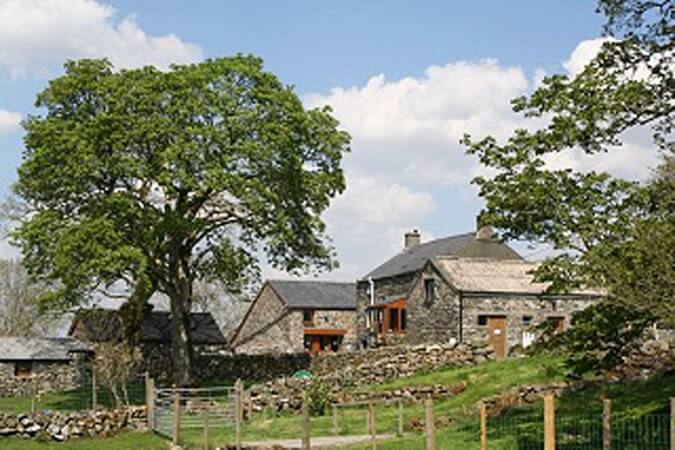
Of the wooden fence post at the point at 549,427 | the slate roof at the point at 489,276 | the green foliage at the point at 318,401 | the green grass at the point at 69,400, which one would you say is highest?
the slate roof at the point at 489,276

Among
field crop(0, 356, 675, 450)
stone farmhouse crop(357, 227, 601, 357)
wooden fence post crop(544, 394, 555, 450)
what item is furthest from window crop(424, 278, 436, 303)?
wooden fence post crop(544, 394, 555, 450)

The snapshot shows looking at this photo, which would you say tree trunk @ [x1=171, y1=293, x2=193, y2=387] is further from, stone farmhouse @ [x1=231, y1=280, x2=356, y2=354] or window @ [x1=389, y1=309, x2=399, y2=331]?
stone farmhouse @ [x1=231, y1=280, x2=356, y2=354]

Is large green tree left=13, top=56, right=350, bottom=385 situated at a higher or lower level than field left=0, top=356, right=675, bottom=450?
higher

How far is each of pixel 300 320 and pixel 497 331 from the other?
20.8m

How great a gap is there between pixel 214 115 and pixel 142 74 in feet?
11.7

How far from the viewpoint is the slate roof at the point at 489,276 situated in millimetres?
45625

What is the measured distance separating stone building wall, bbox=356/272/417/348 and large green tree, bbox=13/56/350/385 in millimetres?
10391

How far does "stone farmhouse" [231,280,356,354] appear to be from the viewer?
205ft

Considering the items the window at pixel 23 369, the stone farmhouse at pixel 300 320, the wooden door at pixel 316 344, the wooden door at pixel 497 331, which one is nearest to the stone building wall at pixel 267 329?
the stone farmhouse at pixel 300 320

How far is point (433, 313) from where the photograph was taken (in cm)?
4719

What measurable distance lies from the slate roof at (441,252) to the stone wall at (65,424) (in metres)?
23.2

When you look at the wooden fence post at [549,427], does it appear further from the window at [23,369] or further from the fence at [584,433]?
the window at [23,369]

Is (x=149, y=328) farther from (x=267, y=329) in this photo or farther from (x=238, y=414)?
(x=238, y=414)

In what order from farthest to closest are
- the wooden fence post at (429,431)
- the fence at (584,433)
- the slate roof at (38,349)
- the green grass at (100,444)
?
1. the slate roof at (38,349)
2. the green grass at (100,444)
3. the fence at (584,433)
4. the wooden fence post at (429,431)
